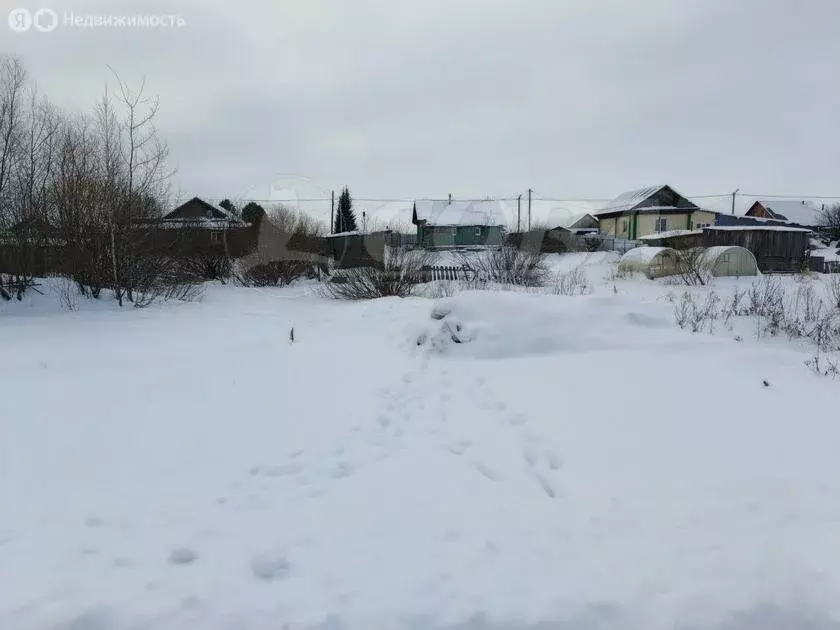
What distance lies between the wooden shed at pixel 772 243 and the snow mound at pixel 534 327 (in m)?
18.7

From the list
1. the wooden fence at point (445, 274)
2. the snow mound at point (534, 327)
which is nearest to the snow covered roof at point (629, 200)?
the wooden fence at point (445, 274)

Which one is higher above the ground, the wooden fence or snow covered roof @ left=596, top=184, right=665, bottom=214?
snow covered roof @ left=596, top=184, right=665, bottom=214

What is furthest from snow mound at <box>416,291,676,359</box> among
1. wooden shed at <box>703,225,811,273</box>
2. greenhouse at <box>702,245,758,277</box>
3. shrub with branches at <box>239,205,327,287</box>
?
wooden shed at <box>703,225,811,273</box>

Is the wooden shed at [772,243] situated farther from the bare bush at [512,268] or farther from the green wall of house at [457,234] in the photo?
the green wall of house at [457,234]

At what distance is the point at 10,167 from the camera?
10.1m

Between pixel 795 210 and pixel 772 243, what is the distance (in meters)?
31.1

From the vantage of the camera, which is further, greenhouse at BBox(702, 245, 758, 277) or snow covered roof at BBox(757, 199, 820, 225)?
snow covered roof at BBox(757, 199, 820, 225)

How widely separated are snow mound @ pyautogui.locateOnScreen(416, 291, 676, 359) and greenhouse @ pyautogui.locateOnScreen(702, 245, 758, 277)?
41.1 ft

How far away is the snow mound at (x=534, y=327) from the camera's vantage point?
18.1 feet

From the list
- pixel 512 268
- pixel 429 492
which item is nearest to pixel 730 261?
pixel 512 268

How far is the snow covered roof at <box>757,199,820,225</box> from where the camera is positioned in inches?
1740

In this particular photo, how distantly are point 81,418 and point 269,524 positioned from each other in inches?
88.7

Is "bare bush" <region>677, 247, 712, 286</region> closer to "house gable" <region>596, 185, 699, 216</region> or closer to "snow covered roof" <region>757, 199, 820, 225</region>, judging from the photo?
"house gable" <region>596, 185, 699, 216</region>

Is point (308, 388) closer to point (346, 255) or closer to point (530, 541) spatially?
point (530, 541)
